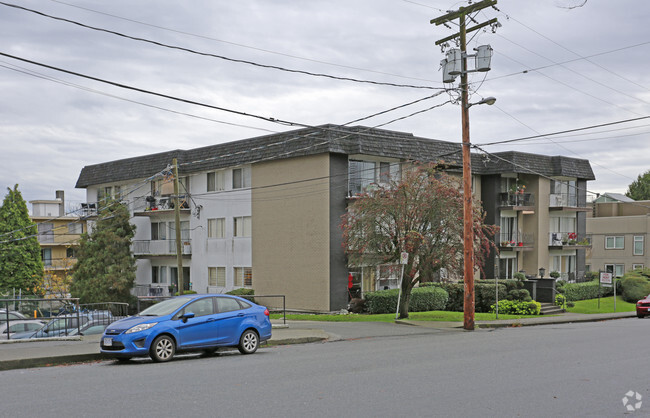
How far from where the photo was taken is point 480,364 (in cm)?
1307

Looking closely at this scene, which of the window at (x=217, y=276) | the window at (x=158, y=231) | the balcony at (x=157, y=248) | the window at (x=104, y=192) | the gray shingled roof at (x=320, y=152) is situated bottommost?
the window at (x=217, y=276)

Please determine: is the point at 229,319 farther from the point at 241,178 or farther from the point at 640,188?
the point at 640,188

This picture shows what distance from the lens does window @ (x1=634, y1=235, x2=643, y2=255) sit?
5878 centimetres

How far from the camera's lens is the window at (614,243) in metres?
60.2

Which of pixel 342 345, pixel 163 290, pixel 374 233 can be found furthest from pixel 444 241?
pixel 163 290

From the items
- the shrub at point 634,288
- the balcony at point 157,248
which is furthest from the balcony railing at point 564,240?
the balcony at point 157,248

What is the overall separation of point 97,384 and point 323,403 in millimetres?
4175

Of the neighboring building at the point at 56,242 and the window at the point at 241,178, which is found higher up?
the window at the point at 241,178

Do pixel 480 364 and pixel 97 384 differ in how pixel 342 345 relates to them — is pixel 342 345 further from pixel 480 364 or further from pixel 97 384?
pixel 97 384

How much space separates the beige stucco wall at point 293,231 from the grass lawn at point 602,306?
1536 centimetres

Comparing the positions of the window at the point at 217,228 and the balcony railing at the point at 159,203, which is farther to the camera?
the balcony railing at the point at 159,203

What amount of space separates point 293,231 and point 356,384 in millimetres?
23408

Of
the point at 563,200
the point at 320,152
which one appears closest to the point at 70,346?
the point at 320,152

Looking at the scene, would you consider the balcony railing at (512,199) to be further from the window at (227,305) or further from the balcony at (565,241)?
the window at (227,305)
